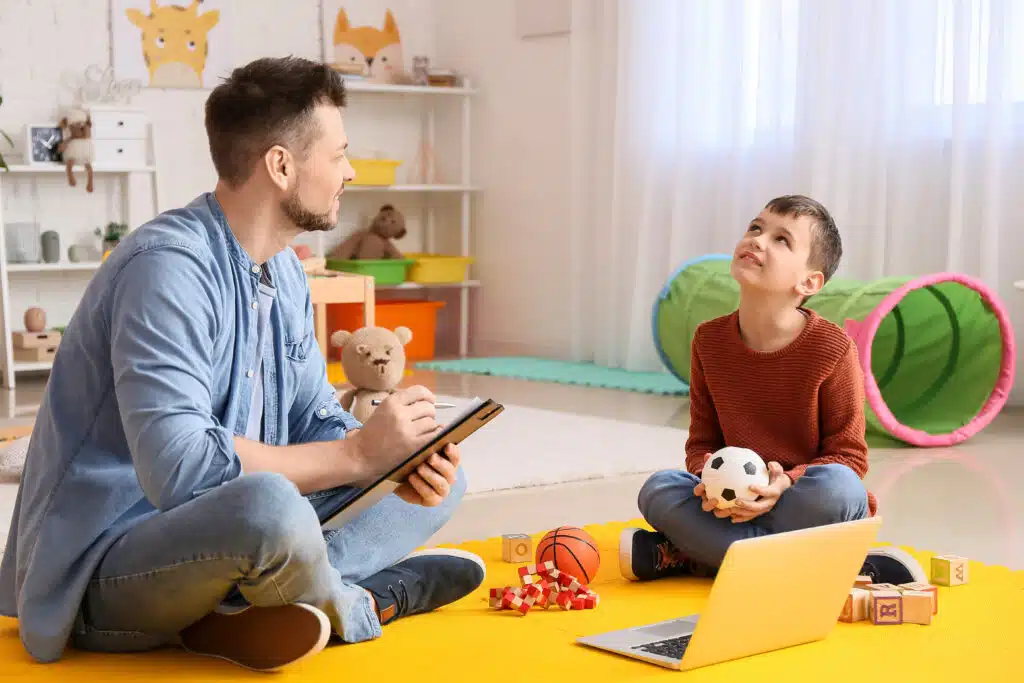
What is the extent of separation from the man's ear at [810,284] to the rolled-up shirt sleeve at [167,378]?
100 centimetres

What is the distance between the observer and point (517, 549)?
2.27 meters

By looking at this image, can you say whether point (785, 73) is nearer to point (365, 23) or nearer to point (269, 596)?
point (365, 23)

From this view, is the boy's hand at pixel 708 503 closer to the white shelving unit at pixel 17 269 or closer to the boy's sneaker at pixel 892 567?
the boy's sneaker at pixel 892 567

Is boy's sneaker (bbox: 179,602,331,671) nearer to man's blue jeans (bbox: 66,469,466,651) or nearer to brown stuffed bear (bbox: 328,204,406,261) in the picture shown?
man's blue jeans (bbox: 66,469,466,651)

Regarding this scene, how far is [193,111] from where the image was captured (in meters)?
5.70

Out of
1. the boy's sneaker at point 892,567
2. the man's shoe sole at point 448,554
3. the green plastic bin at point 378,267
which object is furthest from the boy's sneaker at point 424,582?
the green plastic bin at point 378,267

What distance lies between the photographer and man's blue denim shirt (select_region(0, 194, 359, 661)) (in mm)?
1509

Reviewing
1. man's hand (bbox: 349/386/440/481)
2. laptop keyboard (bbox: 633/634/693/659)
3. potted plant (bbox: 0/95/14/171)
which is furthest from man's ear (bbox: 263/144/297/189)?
potted plant (bbox: 0/95/14/171)

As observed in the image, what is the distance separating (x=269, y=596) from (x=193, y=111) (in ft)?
14.6

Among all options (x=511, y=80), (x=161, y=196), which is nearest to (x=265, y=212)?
(x=161, y=196)

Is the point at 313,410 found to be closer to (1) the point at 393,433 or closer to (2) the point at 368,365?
(1) the point at 393,433

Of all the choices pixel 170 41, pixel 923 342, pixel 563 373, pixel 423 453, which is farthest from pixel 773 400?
pixel 170 41

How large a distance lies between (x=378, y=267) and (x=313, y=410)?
3949mm

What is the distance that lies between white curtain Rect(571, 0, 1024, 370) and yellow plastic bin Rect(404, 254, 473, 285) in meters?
0.63
